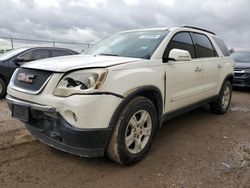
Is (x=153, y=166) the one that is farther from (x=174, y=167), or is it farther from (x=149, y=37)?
(x=149, y=37)

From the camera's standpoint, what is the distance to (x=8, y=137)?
4.32 metres

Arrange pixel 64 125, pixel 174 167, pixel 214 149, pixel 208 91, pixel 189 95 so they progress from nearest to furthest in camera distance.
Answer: pixel 64 125, pixel 174 167, pixel 214 149, pixel 189 95, pixel 208 91

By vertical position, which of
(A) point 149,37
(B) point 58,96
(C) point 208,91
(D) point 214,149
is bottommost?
(D) point 214,149

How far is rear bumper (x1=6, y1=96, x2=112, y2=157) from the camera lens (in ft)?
9.36

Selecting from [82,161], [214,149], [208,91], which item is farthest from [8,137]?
[208,91]

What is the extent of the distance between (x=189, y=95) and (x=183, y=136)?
0.69 m

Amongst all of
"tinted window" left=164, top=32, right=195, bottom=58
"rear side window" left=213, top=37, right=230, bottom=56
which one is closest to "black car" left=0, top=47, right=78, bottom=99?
"tinted window" left=164, top=32, right=195, bottom=58

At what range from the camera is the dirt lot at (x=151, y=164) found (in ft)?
10.1

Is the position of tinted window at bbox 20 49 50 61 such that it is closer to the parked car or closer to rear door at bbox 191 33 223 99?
rear door at bbox 191 33 223 99

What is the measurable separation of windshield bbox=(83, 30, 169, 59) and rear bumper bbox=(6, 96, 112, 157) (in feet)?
4.48

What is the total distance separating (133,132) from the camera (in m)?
3.39

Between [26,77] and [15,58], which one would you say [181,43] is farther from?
[15,58]

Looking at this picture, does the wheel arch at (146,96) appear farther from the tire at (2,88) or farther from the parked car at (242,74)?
the parked car at (242,74)

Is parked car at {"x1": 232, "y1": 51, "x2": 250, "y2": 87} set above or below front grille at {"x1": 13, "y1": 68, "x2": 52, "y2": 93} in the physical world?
below
